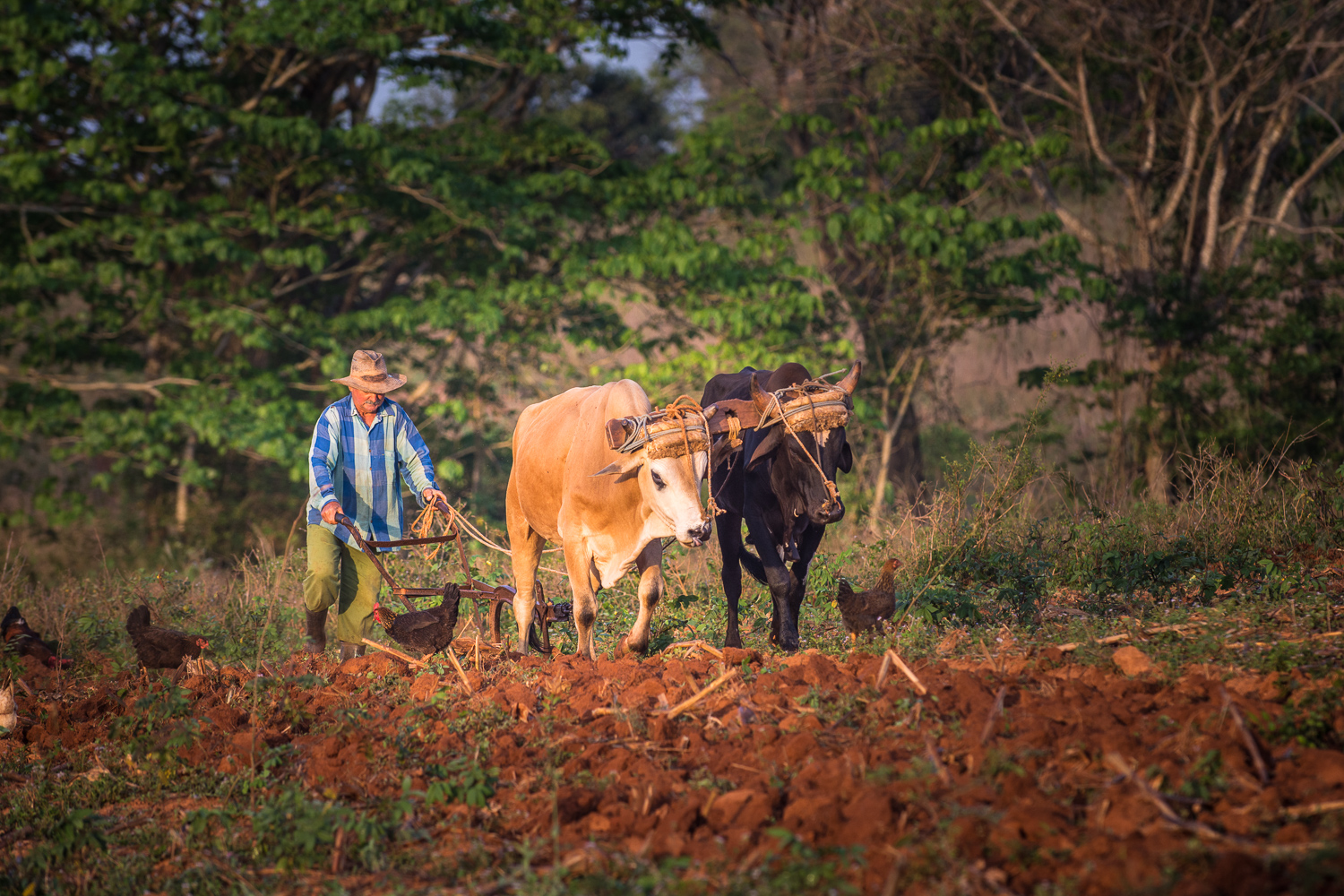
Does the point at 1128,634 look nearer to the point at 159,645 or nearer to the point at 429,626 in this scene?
the point at 429,626

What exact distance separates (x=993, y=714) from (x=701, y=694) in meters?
1.37

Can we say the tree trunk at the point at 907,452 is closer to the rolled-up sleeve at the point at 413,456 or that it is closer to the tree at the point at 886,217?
the tree at the point at 886,217

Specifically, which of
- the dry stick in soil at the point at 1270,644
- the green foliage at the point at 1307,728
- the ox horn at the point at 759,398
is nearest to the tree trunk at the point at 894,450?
the ox horn at the point at 759,398

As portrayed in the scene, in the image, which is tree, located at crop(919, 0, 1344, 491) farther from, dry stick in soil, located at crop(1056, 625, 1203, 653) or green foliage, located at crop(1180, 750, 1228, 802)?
green foliage, located at crop(1180, 750, 1228, 802)

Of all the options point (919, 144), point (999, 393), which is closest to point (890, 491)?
point (919, 144)

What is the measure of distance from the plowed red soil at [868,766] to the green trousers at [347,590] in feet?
3.32

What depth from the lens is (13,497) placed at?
729 inches

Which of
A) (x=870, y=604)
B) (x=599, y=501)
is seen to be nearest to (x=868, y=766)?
A: (x=870, y=604)

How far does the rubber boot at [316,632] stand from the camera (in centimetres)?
701

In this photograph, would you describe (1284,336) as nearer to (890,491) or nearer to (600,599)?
(890,491)

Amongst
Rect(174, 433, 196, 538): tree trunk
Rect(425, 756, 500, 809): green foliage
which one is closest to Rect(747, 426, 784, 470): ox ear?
Rect(425, 756, 500, 809): green foliage

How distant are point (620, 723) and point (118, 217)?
11.9 meters

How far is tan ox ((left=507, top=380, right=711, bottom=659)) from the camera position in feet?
18.4

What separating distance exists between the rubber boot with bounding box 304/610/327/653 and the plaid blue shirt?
546mm
